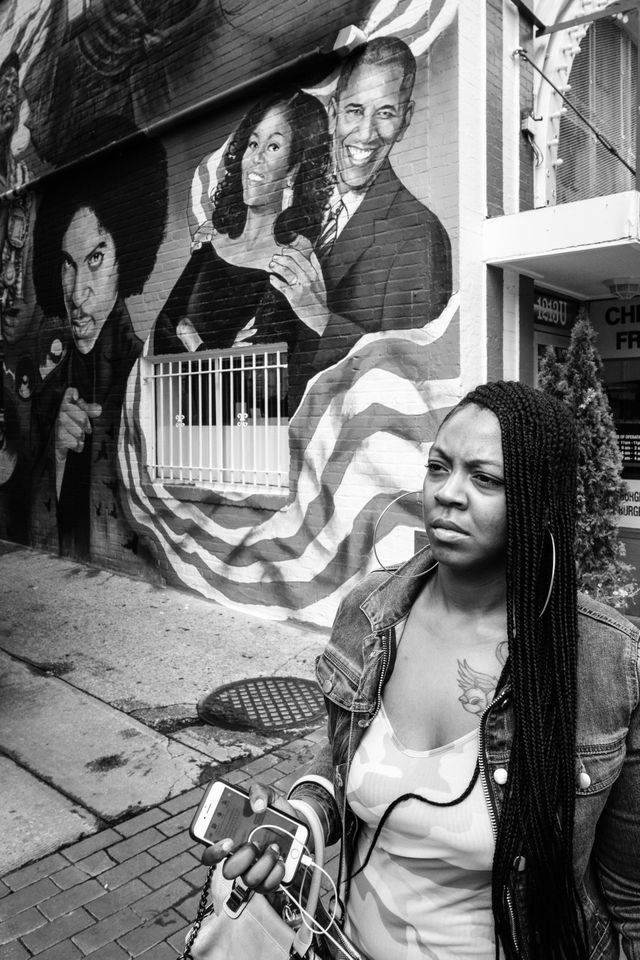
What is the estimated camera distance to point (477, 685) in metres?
1.53

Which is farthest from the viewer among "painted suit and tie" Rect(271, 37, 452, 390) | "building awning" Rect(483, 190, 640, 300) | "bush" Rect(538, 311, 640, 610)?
"painted suit and tie" Rect(271, 37, 452, 390)

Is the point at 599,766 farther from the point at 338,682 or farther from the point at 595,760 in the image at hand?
the point at 338,682

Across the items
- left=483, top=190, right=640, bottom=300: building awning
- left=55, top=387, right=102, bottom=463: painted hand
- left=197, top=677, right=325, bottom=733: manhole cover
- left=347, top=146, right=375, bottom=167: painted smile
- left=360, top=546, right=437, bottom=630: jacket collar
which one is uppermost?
left=347, top=146, right=375, bottom=167: painted smile

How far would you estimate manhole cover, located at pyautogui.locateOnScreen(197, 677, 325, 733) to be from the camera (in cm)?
491

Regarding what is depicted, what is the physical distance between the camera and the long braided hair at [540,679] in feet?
Result: 4.61

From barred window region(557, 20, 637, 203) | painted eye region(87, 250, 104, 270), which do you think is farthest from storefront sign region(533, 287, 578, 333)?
painted eye region(87, 250, 104, 270)

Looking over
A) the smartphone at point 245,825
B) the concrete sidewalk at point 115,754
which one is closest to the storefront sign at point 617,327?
the concrete sidewalk at point 115,754

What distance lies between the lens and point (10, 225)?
412 inches

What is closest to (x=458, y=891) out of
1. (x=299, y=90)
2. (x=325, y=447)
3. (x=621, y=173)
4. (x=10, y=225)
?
(x=325, y=447)

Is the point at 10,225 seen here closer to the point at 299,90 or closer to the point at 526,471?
the point at 299,90

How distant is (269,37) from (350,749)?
6883 mm

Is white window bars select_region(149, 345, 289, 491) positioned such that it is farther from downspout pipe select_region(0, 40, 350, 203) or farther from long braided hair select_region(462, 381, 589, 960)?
long braided hair select_region(462, 381, 589, 960)

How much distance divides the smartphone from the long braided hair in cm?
36

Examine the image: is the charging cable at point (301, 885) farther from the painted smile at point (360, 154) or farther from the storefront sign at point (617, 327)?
the storefront sign at point (617, 327)
